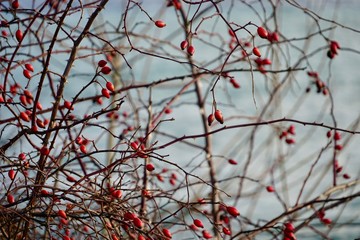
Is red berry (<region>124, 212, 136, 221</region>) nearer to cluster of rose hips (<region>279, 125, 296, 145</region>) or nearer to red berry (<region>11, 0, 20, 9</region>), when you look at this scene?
red berry (<region>11, 0, 20, 9</region>)

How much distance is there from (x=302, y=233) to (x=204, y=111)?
3.63 ft

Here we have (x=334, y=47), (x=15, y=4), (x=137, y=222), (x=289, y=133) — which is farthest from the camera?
(x=289, y=133)

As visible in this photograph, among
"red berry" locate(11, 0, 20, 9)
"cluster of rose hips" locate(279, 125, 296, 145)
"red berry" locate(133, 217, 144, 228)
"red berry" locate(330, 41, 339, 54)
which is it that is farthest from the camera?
"cluster of rose hips" locate(279, 125, 296, 145)

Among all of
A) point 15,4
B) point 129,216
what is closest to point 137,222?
point 129,216

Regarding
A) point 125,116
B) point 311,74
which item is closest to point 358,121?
point 311,74

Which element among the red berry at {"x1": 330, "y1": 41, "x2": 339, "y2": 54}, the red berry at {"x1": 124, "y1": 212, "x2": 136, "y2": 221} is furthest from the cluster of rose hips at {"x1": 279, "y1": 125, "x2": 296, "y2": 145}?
the red berry at {"x1": 124, "y1": 212, "x2": 136, "y2": 221}

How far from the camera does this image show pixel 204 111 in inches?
120

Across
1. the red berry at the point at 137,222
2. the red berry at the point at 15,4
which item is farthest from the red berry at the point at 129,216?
the red berry at the point at 15,4

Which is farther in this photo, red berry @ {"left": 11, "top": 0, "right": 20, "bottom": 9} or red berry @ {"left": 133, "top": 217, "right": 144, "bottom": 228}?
red berry @ {"left": 11, "top": 0, "right": 20, "bottom": 9}

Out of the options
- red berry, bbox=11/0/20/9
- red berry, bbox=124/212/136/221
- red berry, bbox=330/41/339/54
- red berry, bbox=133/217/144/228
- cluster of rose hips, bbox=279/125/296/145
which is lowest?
red berry, bbox=133/217/144/228

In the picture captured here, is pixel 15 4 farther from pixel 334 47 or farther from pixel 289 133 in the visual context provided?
pixel 289 133

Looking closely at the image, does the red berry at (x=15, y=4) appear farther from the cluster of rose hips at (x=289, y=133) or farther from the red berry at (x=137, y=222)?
the cluster of rose hips at (x=289, y=133)

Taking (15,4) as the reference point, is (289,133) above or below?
above

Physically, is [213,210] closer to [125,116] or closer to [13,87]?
[125,116]
